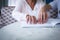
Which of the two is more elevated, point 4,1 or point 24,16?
point 4,1

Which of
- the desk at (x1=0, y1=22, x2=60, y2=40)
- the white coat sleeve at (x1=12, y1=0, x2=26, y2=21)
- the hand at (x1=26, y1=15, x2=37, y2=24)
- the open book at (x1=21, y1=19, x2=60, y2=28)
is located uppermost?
the white coat sleeve at (x1=12, y1=0, x2=26, y2=21)

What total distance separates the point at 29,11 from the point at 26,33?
0.67 ft

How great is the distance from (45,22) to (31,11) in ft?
0.54

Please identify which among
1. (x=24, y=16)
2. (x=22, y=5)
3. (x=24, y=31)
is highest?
(x=22, y=5)

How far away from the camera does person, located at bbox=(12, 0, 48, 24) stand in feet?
3.81

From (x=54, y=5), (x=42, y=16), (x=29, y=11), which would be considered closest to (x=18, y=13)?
(x=29, y=11)

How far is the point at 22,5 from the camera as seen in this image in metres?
1.16

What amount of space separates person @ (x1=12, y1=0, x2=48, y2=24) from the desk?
79 mm

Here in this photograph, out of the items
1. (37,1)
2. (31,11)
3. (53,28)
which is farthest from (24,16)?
(53,28)

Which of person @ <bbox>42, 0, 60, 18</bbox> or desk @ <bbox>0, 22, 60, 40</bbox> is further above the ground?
person @ <bbox>42, 0, 60, 18</bbox>

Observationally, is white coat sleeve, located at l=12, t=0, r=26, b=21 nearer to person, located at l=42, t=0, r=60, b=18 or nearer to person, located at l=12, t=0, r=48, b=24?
person, located at l=12, t=0, r=48, b=24

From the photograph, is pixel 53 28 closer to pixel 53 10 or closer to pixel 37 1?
pixel 53 10

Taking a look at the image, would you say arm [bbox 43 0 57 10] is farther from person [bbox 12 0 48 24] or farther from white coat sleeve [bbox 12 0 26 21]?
white coat sleeve [bbox 12 0 26 21]

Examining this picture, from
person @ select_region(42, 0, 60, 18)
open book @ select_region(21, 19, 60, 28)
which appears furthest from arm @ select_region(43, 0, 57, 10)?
open book @ select_region(21, 19, 60, 28)
